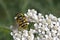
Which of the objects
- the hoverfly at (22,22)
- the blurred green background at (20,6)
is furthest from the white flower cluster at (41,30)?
the blurred green background at (20,6)

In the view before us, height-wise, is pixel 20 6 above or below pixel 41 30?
above

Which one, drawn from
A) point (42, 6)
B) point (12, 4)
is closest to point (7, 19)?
point (12, 4)

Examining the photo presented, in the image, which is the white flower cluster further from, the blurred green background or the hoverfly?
the blurred green background

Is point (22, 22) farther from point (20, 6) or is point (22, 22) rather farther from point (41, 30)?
point (20, 6)

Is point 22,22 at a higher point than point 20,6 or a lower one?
lower

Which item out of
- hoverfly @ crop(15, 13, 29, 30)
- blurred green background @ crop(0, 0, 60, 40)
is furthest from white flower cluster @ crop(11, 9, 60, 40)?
blurred green background @ crop(0, 0, 60, 40)

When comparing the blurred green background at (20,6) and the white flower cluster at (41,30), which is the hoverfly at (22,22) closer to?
the white flower cluster at (41,30)

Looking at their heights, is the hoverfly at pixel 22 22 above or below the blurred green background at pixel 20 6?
below

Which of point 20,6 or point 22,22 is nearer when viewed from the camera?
point 22,22

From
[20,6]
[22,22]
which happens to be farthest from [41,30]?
[20,6]
